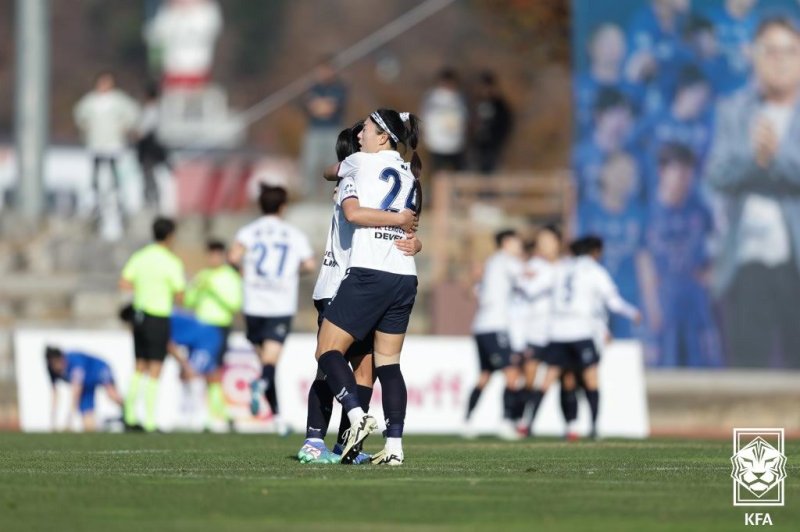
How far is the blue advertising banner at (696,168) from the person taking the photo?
89.6 ft

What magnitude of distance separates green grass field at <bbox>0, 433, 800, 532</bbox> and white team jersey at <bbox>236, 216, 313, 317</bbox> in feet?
14.2

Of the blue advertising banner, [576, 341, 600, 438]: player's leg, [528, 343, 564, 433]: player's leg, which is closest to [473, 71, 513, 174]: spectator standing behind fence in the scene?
the blue advertising banner

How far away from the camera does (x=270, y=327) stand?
19.6 metres

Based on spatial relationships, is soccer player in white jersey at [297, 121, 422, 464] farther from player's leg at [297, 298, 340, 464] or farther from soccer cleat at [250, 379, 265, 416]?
soccer cleat at [250, 379, 265, 416]

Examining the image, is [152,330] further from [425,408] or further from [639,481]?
[639,481]

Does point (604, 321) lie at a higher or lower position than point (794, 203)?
lower

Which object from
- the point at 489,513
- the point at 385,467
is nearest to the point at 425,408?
the point at 385,467

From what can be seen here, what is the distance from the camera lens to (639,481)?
12016 mm

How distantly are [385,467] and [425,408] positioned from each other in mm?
12516

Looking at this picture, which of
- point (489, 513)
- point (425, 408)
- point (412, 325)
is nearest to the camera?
point (489, 513)

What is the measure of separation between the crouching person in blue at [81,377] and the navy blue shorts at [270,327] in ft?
16.4

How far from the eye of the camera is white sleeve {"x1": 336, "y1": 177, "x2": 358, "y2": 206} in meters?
12.8

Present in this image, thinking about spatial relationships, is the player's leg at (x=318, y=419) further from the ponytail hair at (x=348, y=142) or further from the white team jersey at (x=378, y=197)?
the ponytail hair at (x=348, y=142)

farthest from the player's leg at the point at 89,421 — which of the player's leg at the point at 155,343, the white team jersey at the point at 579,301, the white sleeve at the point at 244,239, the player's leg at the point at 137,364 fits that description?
the white team jersey at the point at 579,301
